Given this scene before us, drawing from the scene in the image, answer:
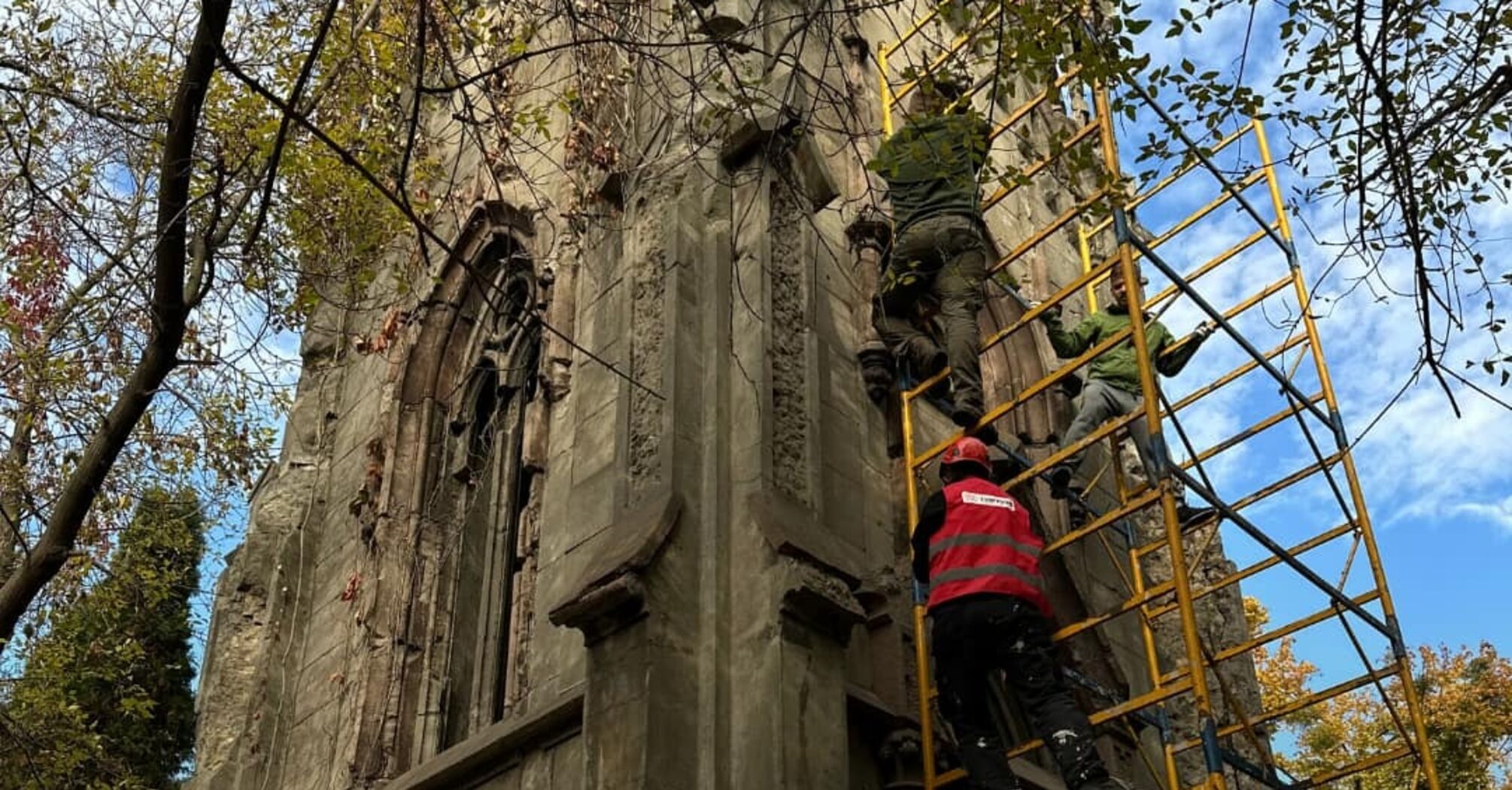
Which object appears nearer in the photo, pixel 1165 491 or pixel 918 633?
pixel 1165 491

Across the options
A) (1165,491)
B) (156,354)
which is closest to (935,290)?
(1165,491)

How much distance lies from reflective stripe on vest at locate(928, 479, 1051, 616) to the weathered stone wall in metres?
0.53

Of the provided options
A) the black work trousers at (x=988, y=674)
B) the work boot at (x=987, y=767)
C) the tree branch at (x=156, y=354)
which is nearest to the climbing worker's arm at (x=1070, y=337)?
the black work trousers at (x=988, y=674)

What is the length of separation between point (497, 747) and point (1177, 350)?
5.13 metres

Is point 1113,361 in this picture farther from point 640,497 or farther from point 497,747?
point 497,747

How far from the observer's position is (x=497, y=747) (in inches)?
350

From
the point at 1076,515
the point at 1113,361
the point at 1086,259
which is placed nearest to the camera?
the point at 1113,361

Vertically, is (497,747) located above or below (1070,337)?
below

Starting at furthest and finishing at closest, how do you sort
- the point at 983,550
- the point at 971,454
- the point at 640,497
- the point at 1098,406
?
the point at 1098,406 < the point at 640,497 < the point at 971,454 < the point at 983,550

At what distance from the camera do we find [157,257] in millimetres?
7918

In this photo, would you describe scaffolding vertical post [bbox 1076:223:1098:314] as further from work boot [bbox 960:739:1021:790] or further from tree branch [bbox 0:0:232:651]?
tree branch [bbox 0:0:232:651]

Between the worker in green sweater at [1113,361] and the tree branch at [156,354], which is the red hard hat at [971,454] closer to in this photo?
the worker in green sweater at [1113,361]

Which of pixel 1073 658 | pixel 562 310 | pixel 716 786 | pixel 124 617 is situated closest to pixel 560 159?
pixel 562 310

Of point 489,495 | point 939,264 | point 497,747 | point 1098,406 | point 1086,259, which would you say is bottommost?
point 497,747
